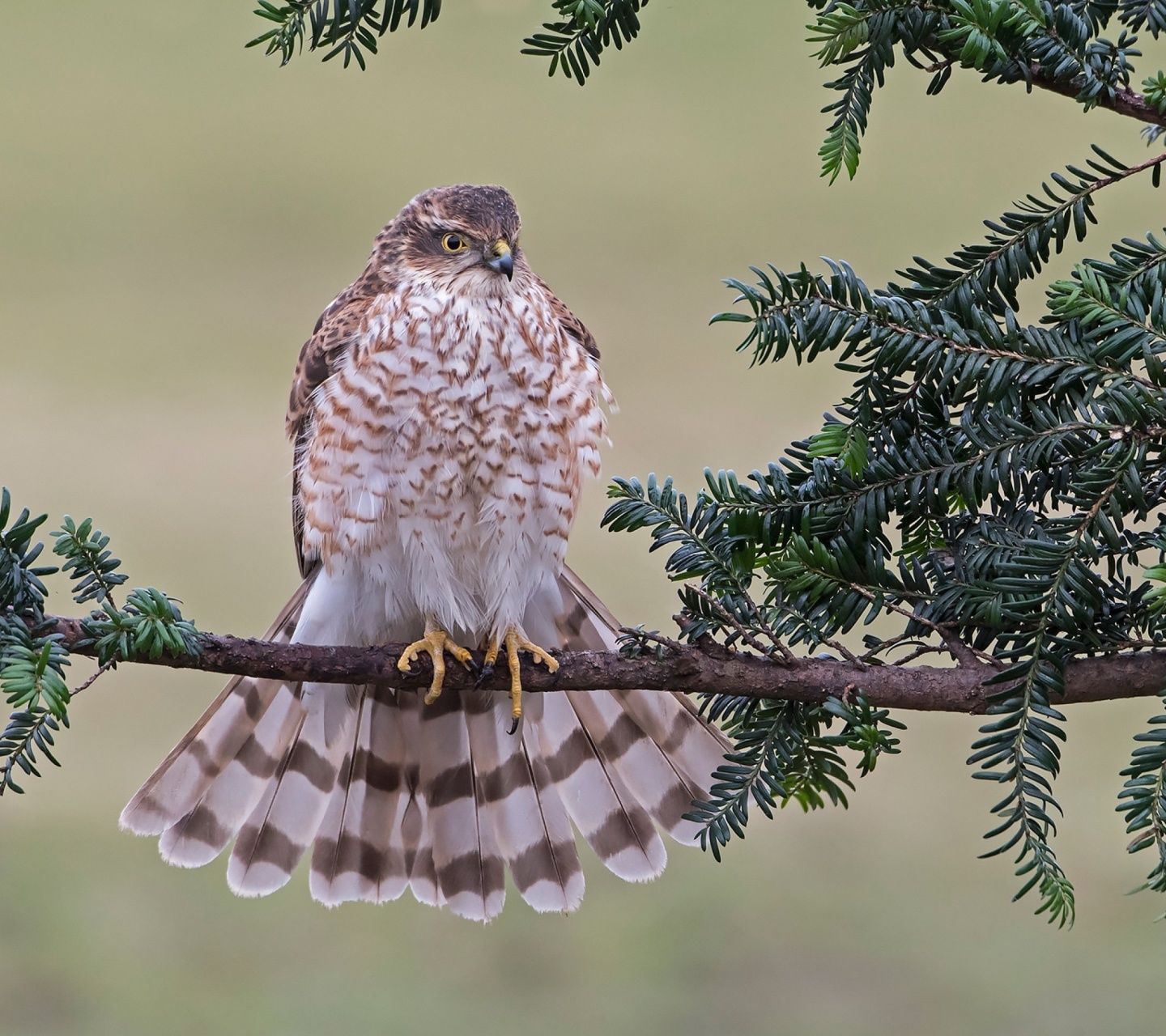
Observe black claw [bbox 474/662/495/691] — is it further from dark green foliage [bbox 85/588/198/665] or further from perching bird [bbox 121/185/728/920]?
Result: dark green foliage [bbox 85/588/198/665]

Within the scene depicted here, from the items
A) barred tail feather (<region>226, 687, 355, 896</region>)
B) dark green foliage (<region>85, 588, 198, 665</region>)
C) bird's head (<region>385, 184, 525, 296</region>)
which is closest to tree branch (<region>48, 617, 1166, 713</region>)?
dark green foliage (<region>85, 588, 198, 665</region>)

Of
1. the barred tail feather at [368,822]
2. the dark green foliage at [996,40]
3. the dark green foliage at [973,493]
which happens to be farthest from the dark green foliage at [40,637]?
the barred tail feather at [368,822]

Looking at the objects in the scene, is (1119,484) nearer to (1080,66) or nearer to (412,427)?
(1080,66)

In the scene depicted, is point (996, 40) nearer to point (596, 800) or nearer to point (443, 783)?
point (596, 800)

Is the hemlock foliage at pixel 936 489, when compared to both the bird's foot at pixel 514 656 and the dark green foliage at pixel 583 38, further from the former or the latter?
the bird's foot at pixel 514 656

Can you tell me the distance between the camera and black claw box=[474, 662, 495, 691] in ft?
7.09

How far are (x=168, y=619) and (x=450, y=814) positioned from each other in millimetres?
1248

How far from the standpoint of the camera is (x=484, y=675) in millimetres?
2160

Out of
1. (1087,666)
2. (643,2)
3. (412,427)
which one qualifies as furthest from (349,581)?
(1087,666)

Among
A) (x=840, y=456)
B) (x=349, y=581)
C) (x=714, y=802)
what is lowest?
(x=714, y=802)

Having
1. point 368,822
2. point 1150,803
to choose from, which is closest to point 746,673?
point 1150,803

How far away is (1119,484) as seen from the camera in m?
1.23

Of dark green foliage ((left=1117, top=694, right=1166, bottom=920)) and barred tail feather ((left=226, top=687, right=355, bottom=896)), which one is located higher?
barred tail feather ((left=226, top=687, right=355, bottom=896))

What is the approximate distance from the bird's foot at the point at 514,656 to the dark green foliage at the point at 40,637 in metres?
0.81
